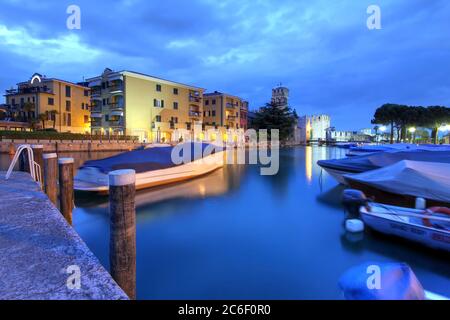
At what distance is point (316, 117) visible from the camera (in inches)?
3509

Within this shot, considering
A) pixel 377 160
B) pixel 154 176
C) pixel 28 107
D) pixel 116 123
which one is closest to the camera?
pixel 377 160

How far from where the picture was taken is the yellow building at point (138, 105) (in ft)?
118

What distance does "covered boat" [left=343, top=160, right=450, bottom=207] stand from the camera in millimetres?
6688

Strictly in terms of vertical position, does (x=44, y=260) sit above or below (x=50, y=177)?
below

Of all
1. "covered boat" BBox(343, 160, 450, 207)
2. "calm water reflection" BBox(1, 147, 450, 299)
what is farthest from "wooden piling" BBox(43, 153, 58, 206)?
"covered boat" BBox(343, 160, 450, 207)

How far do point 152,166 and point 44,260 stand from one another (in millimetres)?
9054

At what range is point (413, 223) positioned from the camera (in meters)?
5.52

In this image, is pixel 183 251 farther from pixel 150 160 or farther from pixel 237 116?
pixel 237 116

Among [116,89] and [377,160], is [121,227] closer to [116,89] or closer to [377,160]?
[377,160]

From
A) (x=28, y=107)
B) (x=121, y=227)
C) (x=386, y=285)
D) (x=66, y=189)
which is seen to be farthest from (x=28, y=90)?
(x=386, y=285)

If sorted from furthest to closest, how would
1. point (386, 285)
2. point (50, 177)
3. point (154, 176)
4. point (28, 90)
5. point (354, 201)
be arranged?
point (28, 90) → point (154, 176) → point (354, 201) → point (50, 177) → point (386, 285)

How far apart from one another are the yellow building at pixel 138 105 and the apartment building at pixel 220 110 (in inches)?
322

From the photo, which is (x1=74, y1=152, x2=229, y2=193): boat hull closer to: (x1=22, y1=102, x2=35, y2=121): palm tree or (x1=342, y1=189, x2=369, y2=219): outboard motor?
(x1=342, y1=189, x2=369, y2=219): outboard motor

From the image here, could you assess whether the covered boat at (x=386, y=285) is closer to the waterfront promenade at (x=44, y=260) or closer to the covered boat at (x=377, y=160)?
the waterfront promenade at (x=44, y=260)
